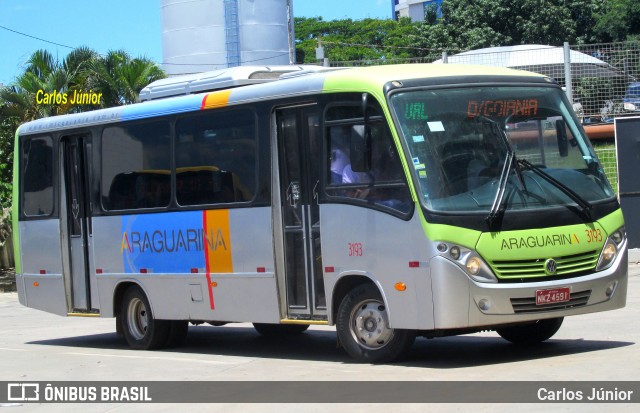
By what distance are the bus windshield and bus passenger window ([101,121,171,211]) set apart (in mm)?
4112

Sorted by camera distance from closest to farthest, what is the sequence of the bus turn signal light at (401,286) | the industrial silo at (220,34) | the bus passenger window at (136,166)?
the bus turn signal light at (401,286), the bus passenger window at (136,166), the industrial silo at (220,34)

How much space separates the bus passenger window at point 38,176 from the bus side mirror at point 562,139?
7.62 m

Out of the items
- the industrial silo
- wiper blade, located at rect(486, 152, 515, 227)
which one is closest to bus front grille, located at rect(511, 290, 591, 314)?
wiper blade, located at rect(486, 152, 515, 227)

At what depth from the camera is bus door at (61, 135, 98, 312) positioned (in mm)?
14898

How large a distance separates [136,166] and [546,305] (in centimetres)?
609

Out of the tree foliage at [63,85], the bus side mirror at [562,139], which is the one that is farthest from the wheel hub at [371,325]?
the tree foliage at [63,85]

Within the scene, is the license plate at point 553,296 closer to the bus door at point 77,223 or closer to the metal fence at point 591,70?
the bus door at point 77,223

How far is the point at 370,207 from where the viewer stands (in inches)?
422

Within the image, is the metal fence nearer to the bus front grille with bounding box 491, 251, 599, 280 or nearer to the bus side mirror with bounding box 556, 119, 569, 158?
the bus side mirror with bounding box 556, 119, 569, 158

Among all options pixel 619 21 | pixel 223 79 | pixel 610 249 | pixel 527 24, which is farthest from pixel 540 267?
pixel 527 24

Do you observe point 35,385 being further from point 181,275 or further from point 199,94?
point 199,94

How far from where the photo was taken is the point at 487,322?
10.1m

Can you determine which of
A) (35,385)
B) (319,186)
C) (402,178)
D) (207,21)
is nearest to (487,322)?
(402,178)

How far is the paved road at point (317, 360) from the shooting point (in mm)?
9375
